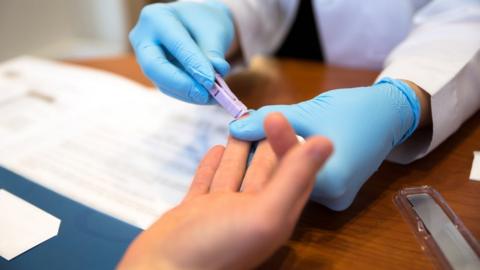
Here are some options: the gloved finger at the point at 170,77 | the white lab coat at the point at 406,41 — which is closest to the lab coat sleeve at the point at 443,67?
the white lab coat at the point at 406,41

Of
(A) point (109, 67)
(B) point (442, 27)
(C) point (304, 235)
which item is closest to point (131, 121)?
(A) point (109, 67)

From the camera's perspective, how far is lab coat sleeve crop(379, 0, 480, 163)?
0.54 m

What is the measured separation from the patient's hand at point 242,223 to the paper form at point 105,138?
0.14m

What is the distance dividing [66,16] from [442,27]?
76.8 inches

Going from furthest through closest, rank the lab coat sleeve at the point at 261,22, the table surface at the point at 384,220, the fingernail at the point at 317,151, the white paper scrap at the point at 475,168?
the lab coat sleeve at the point at 261,22
the white paper scrap at the point at 475,168
the table surface at the point at 384,220
the fingernail at the point at 317,151

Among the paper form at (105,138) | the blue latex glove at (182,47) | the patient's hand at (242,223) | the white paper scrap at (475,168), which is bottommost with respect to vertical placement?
the paper form at (105,138)

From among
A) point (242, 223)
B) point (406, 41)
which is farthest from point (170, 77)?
point (406, 41)

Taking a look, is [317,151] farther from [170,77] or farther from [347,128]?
[170,77]

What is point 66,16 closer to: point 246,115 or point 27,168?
point 27,168

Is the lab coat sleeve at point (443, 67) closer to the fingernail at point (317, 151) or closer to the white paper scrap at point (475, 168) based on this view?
the white paper scrap at point (475, 168)

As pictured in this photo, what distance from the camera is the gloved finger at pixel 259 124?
17.7 inches

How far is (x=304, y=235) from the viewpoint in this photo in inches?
17.4

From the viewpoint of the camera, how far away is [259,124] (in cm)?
46

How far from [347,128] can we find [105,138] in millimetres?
397
